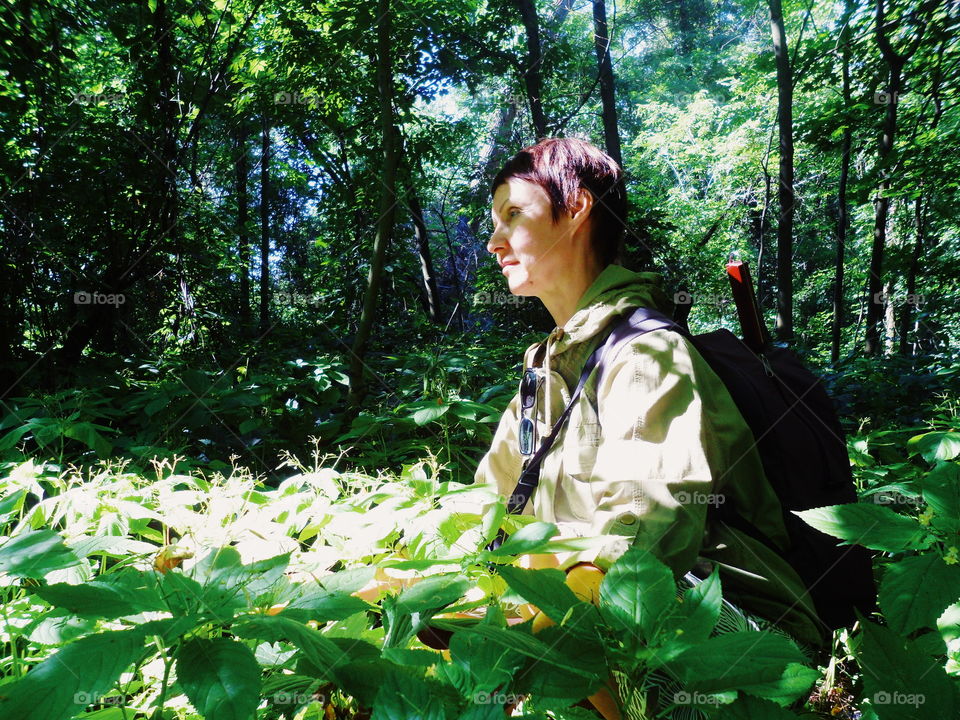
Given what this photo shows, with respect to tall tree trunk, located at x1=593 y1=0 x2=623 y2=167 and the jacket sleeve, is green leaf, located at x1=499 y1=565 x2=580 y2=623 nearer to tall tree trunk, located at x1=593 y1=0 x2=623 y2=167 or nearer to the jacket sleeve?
the jacket sleeve

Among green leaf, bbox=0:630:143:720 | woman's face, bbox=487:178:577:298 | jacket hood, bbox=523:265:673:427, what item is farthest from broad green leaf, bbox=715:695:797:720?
woman's face, bbox=487:178:577:298

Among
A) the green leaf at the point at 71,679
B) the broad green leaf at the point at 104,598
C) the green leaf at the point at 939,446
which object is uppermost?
the broad green leaf at the point at 104,598

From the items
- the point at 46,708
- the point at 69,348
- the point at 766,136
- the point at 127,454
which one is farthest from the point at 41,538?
the point at 766,136

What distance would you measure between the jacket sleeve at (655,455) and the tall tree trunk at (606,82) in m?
6.06

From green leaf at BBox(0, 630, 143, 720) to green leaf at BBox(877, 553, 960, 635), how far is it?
79cm

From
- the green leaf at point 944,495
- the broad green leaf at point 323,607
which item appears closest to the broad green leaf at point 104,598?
the broad green leaf at point 323,607

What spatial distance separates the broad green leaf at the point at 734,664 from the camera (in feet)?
1.87

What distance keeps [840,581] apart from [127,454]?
3.12 meters

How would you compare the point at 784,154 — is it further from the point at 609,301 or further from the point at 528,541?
the point at 528,541

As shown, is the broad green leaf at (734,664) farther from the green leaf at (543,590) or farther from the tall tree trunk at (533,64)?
the tall tree trunk at (533,64)

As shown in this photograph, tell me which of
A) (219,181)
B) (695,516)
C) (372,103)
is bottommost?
(695,516)

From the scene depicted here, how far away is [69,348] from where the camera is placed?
4426mm

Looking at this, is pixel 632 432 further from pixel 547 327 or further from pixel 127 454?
pixel 547 327

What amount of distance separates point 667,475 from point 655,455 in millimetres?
44
